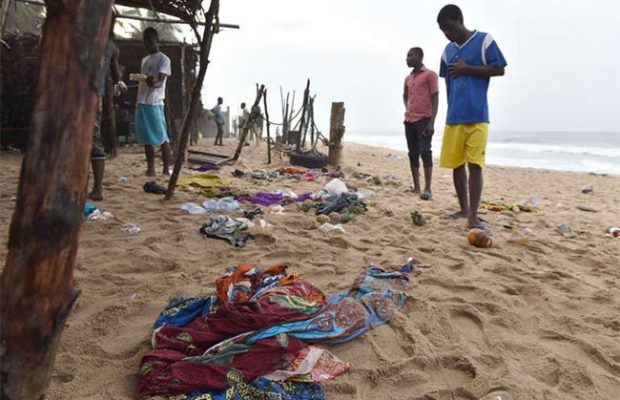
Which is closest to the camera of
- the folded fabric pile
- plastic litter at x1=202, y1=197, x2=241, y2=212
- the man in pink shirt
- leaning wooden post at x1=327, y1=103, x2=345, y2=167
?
the folded fabric pile

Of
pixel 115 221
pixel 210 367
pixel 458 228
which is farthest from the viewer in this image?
pixel 458 228

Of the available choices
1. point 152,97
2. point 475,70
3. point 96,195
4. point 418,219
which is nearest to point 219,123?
point 152,97

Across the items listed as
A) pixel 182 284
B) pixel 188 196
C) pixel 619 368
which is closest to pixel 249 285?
pixel 182 284

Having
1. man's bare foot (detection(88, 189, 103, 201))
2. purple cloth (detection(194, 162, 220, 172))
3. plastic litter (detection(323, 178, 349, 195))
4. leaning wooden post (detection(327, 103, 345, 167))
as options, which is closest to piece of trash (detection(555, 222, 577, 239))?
plastic litter (detection(323, 178, 349, 195))

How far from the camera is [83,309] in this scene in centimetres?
207

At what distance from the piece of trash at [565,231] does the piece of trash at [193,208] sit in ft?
10.5

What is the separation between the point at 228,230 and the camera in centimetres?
330

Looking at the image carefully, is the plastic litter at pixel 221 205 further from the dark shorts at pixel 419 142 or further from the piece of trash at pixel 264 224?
the dark shorts at pixel 419 142

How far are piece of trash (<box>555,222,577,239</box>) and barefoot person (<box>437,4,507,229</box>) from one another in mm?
763

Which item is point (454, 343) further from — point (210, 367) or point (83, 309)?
point (83, 309)

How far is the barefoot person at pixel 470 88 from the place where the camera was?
3.57 meters

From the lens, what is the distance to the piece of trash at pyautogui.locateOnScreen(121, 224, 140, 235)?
3.17 meters

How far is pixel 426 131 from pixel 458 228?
5.80 ft

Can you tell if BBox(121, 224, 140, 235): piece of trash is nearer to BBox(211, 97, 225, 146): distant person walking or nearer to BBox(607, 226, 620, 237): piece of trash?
BBox(607, 226, 620, 237): piece of trash
